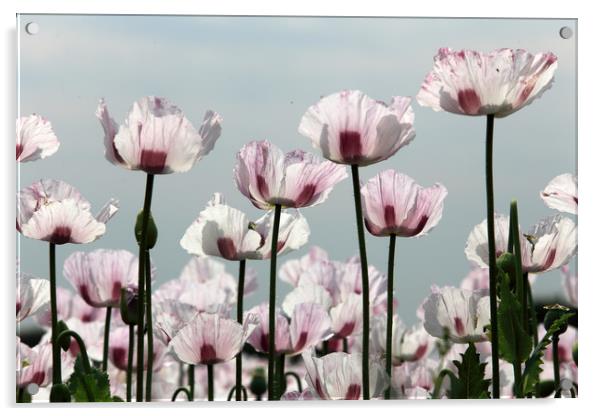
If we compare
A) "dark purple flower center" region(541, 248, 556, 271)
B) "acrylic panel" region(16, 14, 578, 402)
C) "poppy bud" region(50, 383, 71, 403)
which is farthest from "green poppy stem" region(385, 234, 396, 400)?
"poppy bud" region(50, 383, 71, 403)

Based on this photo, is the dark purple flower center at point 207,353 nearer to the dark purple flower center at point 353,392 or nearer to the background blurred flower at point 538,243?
the dark purple flower center at point 353,392

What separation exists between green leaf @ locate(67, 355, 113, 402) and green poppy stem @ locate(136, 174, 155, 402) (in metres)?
0.04

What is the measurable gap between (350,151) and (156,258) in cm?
31

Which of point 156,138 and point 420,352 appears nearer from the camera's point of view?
point 156,138

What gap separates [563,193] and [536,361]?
0.81 ft

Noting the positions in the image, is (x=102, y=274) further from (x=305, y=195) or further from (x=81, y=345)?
(x=305, y=195)

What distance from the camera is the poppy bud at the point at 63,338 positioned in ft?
4.13

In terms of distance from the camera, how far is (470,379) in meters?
1.29

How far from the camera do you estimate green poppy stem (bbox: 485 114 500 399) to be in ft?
4.13

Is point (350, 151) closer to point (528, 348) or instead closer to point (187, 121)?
point (187, 121)

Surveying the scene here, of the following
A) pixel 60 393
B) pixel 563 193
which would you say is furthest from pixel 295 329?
pixel 563 193

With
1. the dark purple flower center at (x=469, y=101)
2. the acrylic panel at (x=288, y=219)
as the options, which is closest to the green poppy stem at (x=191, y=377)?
the acrylic panel at (x=288, y=219)

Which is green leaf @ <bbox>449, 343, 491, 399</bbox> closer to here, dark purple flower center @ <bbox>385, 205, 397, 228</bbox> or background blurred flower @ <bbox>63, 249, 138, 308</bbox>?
dark purple flower center @ <bbox>385, 205, 397, 228</bbox>
